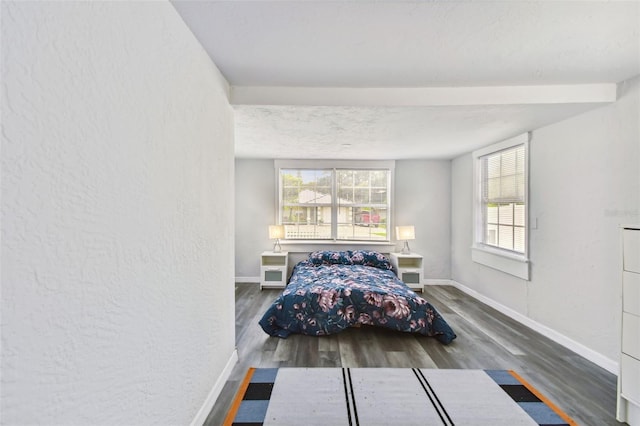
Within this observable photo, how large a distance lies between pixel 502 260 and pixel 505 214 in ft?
1.99

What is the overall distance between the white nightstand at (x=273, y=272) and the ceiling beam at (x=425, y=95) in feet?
9.45

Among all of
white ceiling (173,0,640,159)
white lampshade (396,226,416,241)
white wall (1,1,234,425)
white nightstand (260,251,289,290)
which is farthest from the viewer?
white lampshade (396,226,416,241)

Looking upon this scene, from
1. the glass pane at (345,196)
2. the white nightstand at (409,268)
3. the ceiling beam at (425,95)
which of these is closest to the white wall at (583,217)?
the ceiling beam at (425,95)

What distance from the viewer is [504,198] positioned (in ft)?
12.1

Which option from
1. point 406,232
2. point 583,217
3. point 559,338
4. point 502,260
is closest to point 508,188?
point 502,260

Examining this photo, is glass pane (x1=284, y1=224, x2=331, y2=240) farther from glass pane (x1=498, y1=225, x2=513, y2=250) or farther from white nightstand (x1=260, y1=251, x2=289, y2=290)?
glass pane (x1=498, y1=225, x2=513, y2=250)

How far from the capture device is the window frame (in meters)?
3.19

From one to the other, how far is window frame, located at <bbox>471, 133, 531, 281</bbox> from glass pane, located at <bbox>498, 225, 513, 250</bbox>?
56mm

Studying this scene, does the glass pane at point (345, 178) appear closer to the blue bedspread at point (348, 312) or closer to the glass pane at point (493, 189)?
the glass pane at point (493, 189)

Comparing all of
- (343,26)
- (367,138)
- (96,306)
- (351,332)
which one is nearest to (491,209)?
(367,138)

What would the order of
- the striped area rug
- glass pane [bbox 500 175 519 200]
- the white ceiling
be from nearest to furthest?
the white ceiling < the striped area rug < glass pane [bbox 500 175 519 200]

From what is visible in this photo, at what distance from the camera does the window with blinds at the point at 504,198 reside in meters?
3.39

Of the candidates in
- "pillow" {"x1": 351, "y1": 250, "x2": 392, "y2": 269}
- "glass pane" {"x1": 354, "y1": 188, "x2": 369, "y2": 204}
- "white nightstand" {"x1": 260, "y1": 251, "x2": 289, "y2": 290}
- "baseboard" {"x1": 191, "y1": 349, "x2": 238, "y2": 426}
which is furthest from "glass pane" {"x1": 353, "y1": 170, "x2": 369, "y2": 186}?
"baseboard" {"x1": 191, "y1": 349, "x2": 238, "y2": 426}

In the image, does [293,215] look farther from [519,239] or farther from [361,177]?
[519,239]
